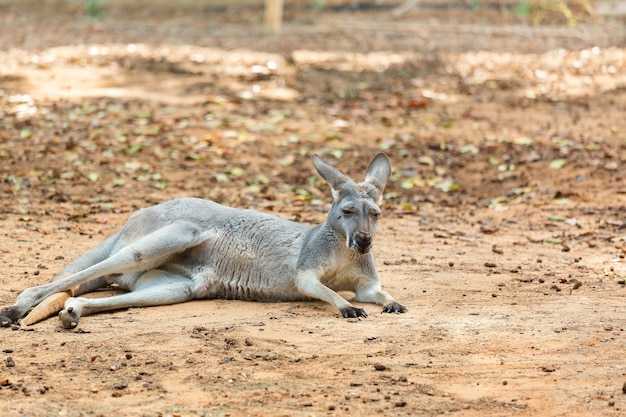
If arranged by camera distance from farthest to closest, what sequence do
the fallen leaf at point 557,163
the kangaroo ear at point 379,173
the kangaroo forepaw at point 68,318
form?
the fallen leaf at point 557,163 → the kangaroo ear at point 379,173 → the kangaroo forepaw at point 68,318

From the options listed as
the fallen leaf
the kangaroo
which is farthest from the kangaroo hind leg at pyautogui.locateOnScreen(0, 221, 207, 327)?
the fallen leaf

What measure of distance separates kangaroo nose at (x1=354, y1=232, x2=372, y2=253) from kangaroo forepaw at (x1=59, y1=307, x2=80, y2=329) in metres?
1.64

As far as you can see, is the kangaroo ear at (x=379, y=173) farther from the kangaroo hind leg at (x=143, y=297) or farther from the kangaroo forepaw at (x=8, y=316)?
the kangaroo forepaw at (x=8, y=316)

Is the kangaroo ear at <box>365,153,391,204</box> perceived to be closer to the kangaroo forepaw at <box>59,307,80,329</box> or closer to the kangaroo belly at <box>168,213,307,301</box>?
the kangaroo belly at <box>168,213,307,301</box>

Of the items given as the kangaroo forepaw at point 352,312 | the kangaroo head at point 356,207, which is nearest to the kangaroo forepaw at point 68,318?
the kangaroo forepaw at point 352,312

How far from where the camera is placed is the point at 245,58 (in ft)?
47.1

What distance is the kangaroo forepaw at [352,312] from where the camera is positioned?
17.3ft

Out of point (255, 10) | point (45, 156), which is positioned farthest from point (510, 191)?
point (255, 10)

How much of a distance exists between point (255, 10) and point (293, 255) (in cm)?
1406

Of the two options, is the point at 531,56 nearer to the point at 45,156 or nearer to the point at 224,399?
the point at 45,156

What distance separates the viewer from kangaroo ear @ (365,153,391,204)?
5903 mm

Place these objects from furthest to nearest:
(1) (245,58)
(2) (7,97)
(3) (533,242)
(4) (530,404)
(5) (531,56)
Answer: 1. (5) (531,56)
2. (1) (245,58)
3. (2) (7,97)
4. (3) (533,242)
5. (4) (530,404)

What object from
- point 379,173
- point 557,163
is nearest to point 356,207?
point 379,173

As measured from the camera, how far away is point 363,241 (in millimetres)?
5402
